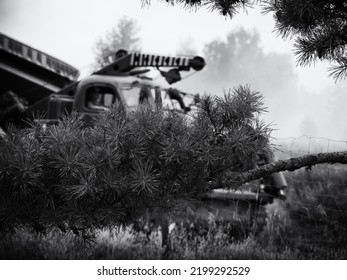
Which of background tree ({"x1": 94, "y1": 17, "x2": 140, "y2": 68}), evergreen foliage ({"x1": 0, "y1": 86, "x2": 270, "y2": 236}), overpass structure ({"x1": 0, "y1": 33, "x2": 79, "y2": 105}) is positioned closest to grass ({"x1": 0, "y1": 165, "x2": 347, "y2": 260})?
evergreen foliage ({"x1": 0, "y1": 86, "x2": 270, "y2": 236})

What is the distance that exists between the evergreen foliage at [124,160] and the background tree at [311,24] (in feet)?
1.77

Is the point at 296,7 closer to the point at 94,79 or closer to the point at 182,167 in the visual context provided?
the point at 182,167

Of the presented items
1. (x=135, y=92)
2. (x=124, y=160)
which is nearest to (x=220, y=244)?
(x=135, y=92)

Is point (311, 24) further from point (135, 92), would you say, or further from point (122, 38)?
point (122, 38)

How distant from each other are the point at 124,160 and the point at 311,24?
4.14 ft

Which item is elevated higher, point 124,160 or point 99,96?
point 99,96

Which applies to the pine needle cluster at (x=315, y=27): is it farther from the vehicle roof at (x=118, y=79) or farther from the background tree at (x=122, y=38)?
the background tree at (x=122, y=38)

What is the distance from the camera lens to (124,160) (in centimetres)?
175

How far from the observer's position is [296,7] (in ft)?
6.15

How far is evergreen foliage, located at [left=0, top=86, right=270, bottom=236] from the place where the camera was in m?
1.67

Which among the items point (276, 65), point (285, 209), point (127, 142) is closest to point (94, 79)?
point (285, 209)

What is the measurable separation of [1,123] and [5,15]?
1924mm

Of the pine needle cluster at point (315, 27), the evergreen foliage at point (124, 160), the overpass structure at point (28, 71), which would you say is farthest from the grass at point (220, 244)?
the overpass structure at point (28, 71)

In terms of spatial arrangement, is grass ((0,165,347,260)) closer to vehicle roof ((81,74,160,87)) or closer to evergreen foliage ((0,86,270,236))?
vehicle roof ((81,74,160,87))
